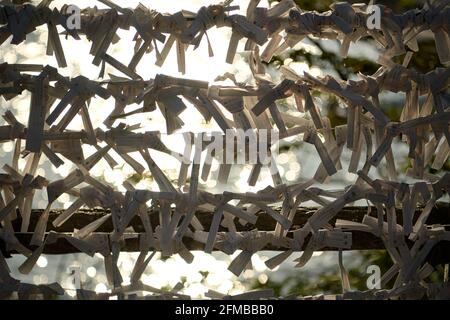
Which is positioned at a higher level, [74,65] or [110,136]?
[74,65]

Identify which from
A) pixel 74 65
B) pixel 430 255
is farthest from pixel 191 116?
pixel 430 255

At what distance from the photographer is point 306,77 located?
0.60 metres

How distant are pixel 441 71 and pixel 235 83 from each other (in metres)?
0.16

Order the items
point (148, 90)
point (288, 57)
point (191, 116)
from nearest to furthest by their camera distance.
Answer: point (148, 90), point (191, 116), point (288, 57)

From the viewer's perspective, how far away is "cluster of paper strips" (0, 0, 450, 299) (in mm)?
583

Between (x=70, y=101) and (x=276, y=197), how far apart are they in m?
0.16

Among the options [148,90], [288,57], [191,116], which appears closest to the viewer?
[148,90]

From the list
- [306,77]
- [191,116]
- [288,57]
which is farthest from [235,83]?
[288,57]

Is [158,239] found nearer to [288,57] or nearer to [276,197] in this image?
[276,197]

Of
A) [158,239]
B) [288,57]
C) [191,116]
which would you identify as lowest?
[158,239]

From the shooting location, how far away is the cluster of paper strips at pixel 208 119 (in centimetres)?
58

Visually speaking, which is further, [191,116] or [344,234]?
A: [191,116]

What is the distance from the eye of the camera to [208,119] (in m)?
0.59

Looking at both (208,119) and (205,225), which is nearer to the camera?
(208,119)
